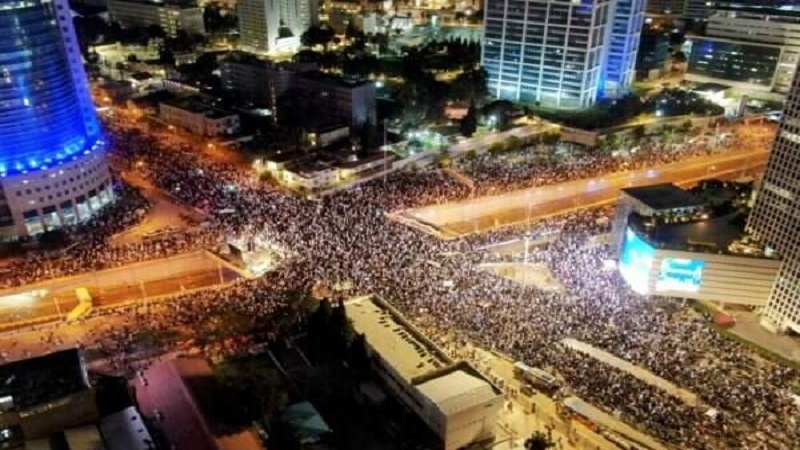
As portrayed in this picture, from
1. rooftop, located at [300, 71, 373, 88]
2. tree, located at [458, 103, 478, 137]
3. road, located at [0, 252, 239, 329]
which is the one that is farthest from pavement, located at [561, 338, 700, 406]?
rooftop, located at [300, 71, 373, 88]

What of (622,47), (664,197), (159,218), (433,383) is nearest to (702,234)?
(664,197)

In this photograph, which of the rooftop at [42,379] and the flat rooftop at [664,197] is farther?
the flat rooftop at [664,197]

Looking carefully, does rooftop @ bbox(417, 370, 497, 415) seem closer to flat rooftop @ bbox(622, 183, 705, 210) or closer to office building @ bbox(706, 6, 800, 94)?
flat rooftop @ bbox(622, 183, 705, 210)

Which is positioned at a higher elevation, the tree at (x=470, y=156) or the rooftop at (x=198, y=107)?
the rooftop at (x=198, y=107)

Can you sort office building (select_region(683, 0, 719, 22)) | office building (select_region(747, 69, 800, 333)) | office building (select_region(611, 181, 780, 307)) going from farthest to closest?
office building (select_region(683, 0, 719, 22)) → office building (select_region(611, 181, 780, 307)) → office building (select_region(747, 69, 800, 333))

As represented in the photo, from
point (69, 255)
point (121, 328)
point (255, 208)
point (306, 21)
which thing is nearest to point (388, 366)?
point (121, 328)

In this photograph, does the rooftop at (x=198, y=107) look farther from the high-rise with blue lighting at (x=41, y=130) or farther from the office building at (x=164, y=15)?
the office building at (x=164, y=15)

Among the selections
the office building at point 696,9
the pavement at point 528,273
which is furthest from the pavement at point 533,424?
the office building at point 696,9
